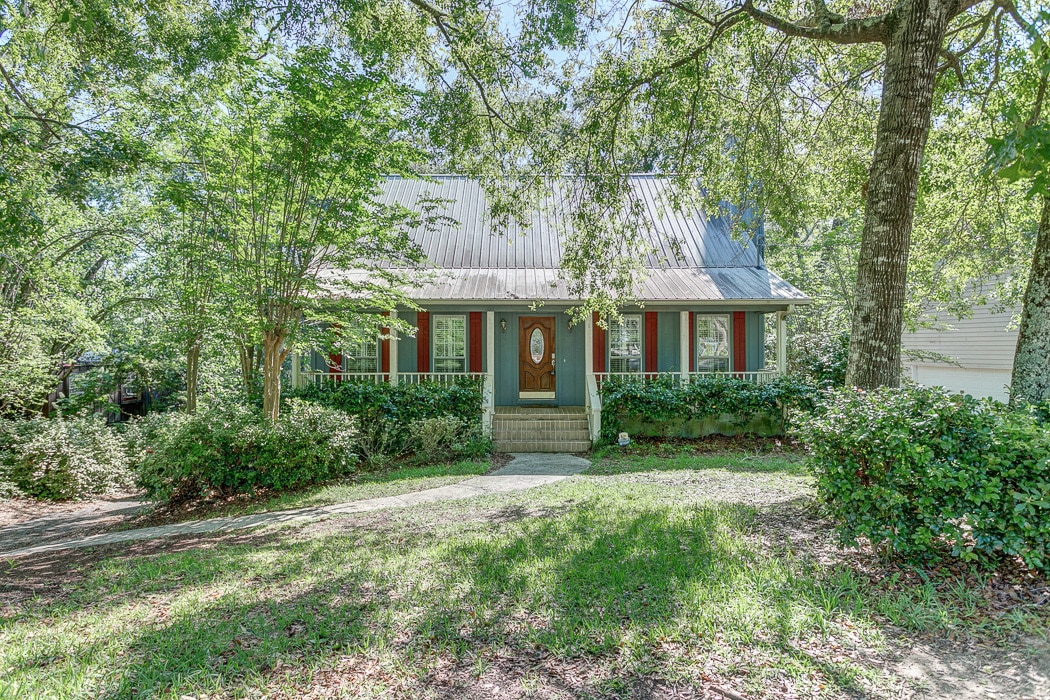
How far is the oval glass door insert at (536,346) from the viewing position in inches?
487

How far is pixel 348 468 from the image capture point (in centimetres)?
807

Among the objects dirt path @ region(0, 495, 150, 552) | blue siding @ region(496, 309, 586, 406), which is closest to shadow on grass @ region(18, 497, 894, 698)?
dirt path @ region(0, 495, 150, 552)

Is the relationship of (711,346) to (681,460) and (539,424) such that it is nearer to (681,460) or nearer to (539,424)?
(681,460)

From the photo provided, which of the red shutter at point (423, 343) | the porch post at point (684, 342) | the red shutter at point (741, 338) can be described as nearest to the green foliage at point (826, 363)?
the red shutter at point (741, 338)

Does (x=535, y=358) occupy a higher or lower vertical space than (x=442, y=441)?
higher

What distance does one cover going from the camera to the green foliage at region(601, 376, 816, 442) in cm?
1030

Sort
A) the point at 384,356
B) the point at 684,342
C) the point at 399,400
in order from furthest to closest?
the point at 384,356 < the point at 684,342 < the point at 399,400

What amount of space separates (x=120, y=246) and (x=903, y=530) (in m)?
14.7

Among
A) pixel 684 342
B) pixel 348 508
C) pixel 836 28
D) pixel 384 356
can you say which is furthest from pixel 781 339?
pixel 348 508

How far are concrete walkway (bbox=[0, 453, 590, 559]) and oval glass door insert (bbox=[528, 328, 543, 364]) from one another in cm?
420

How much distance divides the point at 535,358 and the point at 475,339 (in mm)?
1462

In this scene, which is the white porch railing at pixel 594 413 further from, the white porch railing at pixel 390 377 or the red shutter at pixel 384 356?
the red shutter at pixel 384 356

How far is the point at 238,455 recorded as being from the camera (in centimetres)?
709

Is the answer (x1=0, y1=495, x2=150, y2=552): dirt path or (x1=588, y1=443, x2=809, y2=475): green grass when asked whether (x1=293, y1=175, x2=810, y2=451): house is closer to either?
(x1=588, y1=443, x2=809, y2=475): green grass
